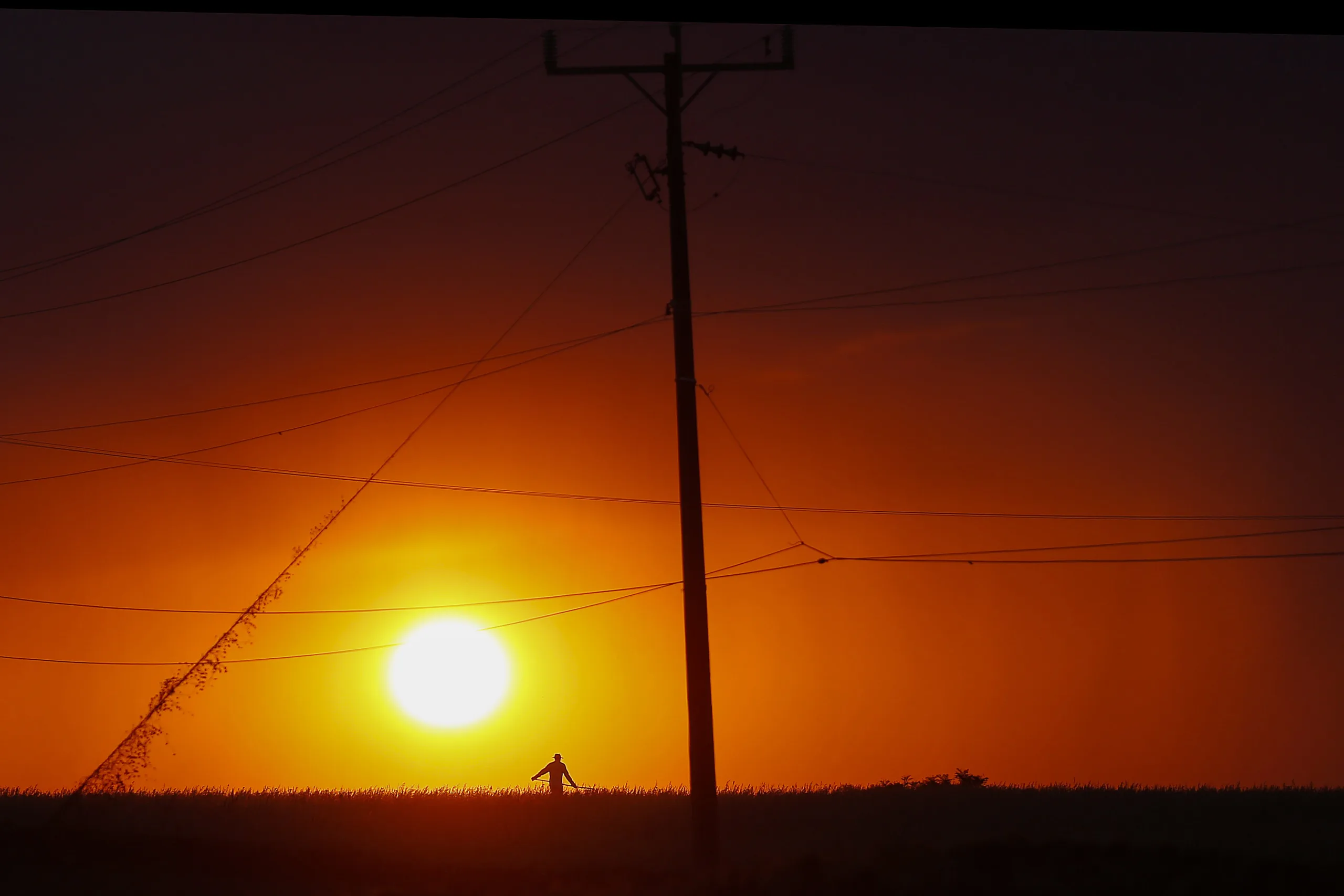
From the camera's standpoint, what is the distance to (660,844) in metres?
21.8

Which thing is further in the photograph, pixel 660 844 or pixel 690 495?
pixel 660 844

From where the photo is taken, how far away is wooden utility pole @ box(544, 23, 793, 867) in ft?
57.7

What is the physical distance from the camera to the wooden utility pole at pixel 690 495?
17.6m

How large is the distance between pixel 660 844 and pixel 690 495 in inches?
294

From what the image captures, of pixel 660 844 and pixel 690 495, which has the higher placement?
pixel 690 495

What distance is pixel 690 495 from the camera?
18.0m

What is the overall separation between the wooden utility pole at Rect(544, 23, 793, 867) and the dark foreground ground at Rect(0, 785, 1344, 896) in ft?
3.31

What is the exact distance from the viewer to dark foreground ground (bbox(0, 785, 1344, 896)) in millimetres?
17438

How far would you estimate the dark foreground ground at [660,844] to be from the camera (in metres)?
17.4

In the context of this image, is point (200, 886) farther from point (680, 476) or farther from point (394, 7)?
point (394, 7)

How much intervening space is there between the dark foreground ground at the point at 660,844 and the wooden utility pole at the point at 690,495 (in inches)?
39.7

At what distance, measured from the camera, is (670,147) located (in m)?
19.8

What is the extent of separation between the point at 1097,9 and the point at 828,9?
3.50ft

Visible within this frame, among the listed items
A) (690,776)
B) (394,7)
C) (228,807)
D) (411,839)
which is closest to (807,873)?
(690,776)
